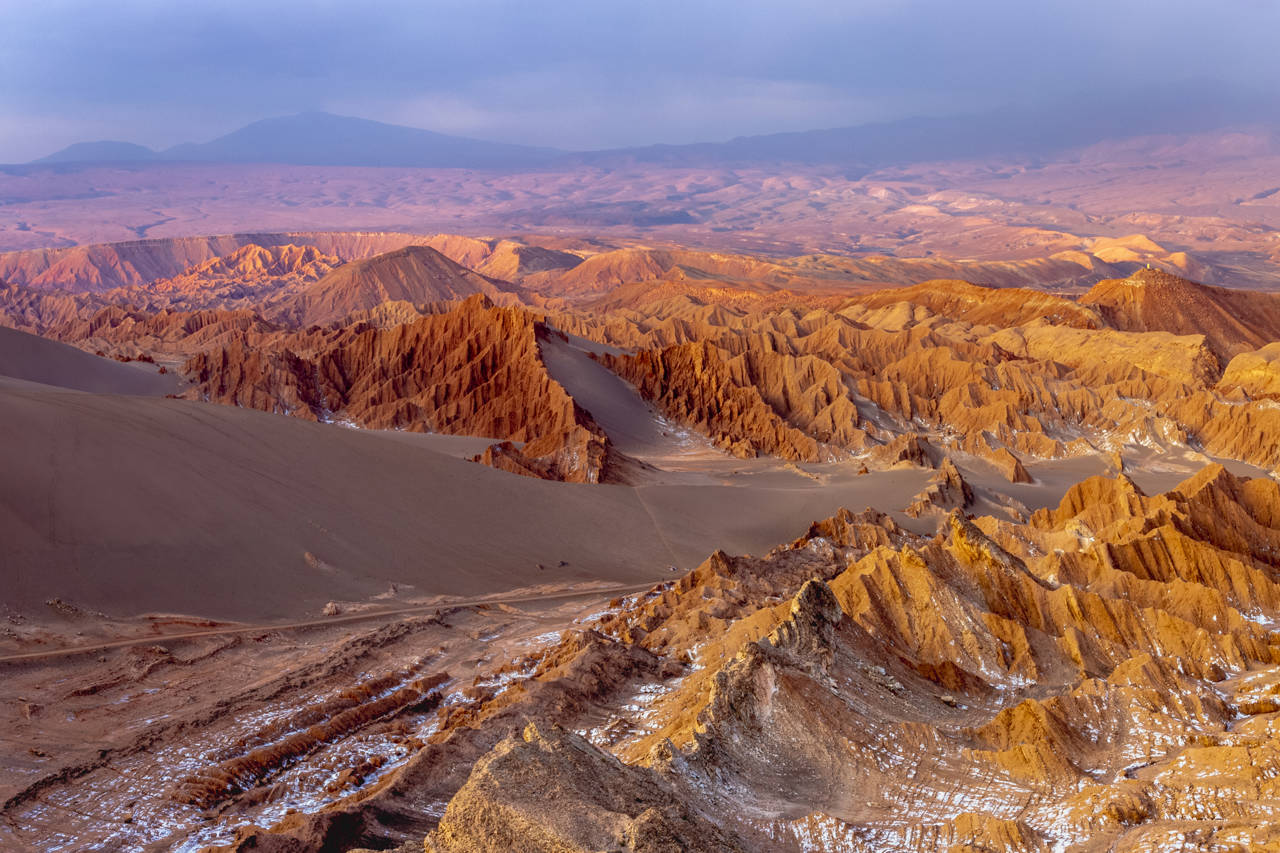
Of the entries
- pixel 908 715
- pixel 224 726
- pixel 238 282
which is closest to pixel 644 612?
pixel 908 715

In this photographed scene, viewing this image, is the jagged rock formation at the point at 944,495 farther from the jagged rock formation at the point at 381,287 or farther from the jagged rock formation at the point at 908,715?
the jagged rock formation at the point at 381,287

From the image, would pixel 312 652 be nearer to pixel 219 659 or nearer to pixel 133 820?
pixel 219 659

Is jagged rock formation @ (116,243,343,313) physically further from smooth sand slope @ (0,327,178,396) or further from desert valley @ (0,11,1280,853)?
desert valley @ (0,11,1280,853)

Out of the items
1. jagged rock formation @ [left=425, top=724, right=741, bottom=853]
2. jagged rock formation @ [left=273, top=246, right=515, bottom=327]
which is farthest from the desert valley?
jagged rock formation @ [left=273, top=246, right=515, bottom=327]

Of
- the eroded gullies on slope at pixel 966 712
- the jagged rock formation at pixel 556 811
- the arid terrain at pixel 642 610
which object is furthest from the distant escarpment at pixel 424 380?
the jagged rock formation at pixel 556 811

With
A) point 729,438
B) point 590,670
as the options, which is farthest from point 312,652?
point 729,438
